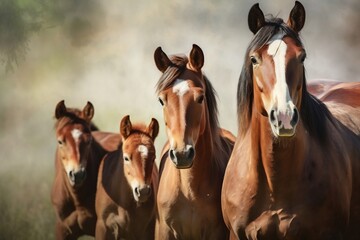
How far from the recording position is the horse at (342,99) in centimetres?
543

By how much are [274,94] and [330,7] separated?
19.6 feet

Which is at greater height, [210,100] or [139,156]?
[210,100]

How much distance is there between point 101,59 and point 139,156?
3.82 meters

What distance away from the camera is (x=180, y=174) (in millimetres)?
5805

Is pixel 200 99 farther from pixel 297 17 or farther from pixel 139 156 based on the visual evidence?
pixel 139 156

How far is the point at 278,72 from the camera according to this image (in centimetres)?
445

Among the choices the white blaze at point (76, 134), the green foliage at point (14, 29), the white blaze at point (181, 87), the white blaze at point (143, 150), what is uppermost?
the green foliage at point (14, 29)

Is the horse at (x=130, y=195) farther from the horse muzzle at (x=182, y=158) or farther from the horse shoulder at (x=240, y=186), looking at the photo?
the horse shoulder at (x=240, y=186)

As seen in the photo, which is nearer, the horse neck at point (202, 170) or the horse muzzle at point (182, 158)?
the horse muzzle at point (182, 158)

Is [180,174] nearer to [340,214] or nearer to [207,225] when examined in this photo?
[207,225]

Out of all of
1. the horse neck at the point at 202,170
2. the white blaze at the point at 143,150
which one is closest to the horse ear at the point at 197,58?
the horse neck at the point at 202,170

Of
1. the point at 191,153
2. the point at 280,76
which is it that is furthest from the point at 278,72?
the point at 191,153

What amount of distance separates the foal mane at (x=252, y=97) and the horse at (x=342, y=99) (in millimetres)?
496

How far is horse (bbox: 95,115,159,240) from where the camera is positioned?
727 cm
